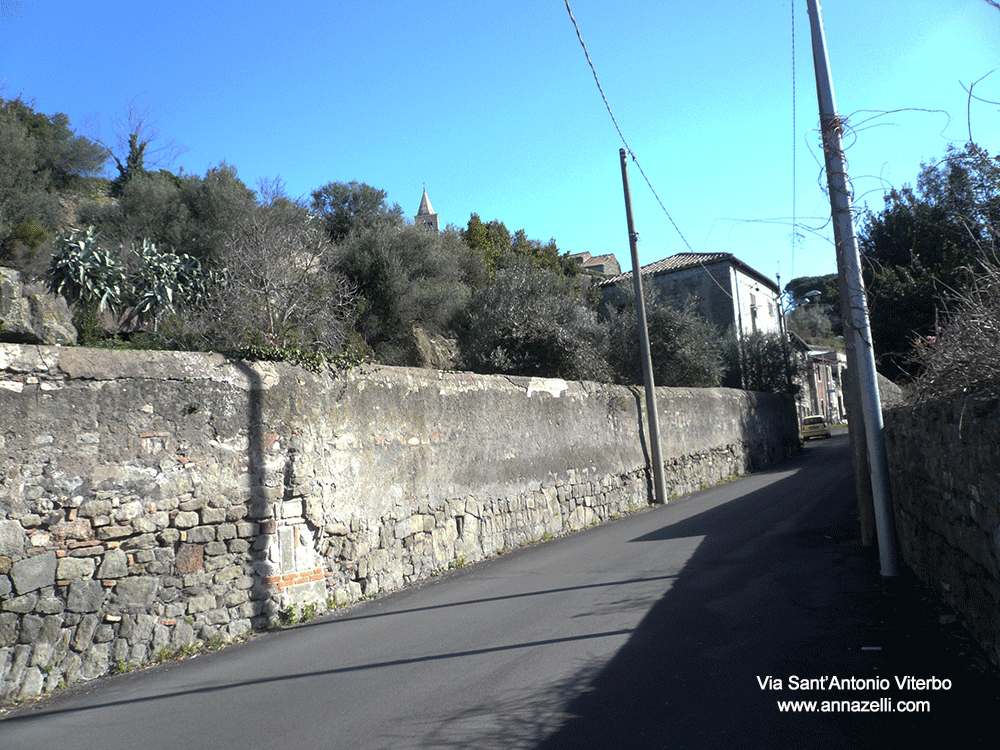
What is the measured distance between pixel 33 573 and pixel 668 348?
19.7 metres

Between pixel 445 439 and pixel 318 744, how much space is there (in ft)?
19.6

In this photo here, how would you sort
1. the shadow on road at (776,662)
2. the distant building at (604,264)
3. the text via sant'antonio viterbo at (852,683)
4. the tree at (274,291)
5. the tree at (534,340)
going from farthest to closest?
the distant building at (604,264) < the tree at (534,340) < the tree at (274,291) < the text via sant'antonio viterbo at (852,683) < the shadow on road at (776,662)

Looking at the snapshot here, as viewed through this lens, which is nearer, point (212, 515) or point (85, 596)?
point (85, 596)

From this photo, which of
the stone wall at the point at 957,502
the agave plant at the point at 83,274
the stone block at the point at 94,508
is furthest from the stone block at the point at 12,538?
the agave plant at the point at 83,274

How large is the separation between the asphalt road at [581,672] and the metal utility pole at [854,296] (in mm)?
679

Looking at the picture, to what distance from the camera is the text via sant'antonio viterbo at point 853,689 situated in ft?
12.4

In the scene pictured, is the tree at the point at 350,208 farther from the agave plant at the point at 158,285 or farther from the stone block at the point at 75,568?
the stone block at the point at 75,568

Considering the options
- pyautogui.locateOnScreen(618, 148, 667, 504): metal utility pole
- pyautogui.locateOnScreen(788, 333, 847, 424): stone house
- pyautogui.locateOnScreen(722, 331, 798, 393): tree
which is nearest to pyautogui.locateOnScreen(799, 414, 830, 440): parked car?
pyautogui.locateOnScreen(788, 333, 847, 424): stone house

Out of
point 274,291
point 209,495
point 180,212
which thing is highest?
point 180,212

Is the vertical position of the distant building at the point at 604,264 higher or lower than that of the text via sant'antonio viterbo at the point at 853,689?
higher

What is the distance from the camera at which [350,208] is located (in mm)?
25078

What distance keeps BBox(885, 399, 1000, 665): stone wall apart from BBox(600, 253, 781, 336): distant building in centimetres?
2581

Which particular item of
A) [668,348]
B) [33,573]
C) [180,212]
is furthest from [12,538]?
[668,348]

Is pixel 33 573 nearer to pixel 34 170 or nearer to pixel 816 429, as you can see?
pixel 34 170
